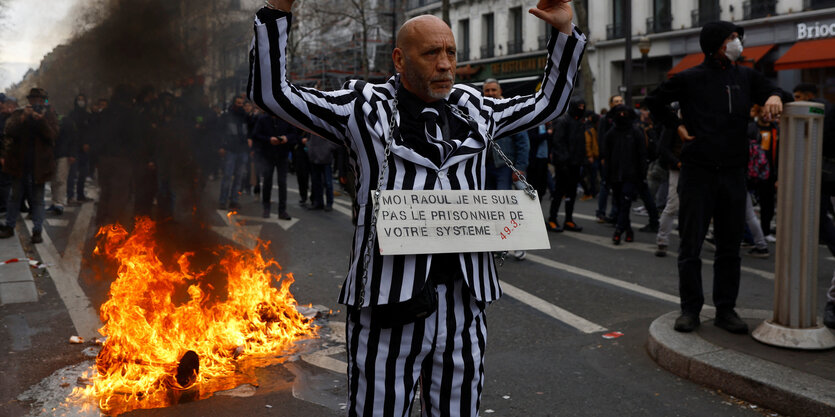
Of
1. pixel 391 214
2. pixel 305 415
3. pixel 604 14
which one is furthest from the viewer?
pixel 604 14

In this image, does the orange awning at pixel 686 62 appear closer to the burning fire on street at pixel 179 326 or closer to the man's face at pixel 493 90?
the man's face at pixel 493 90

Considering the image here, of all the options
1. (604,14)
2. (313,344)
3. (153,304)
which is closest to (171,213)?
(153,304)

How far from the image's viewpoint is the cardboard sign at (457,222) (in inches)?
85.4

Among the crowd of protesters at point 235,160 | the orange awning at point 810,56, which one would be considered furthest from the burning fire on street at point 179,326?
the orange awning at point 810,56

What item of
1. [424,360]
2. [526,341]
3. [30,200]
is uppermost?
[30,200]

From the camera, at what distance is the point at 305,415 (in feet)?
12.4

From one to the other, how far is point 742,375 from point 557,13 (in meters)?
2.53

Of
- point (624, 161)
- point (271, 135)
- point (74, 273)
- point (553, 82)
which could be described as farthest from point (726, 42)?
point (271, 135)

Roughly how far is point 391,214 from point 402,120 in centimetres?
30

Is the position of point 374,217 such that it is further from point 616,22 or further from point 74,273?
point 616,22

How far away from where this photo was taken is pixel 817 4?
23562 mm

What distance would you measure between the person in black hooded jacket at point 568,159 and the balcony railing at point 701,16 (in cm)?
1899

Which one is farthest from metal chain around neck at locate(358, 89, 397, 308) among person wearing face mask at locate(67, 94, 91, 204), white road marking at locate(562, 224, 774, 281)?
white road marking at locate(562, 224, 774, 281)

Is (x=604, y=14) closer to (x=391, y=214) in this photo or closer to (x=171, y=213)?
(x=171, y=213)
